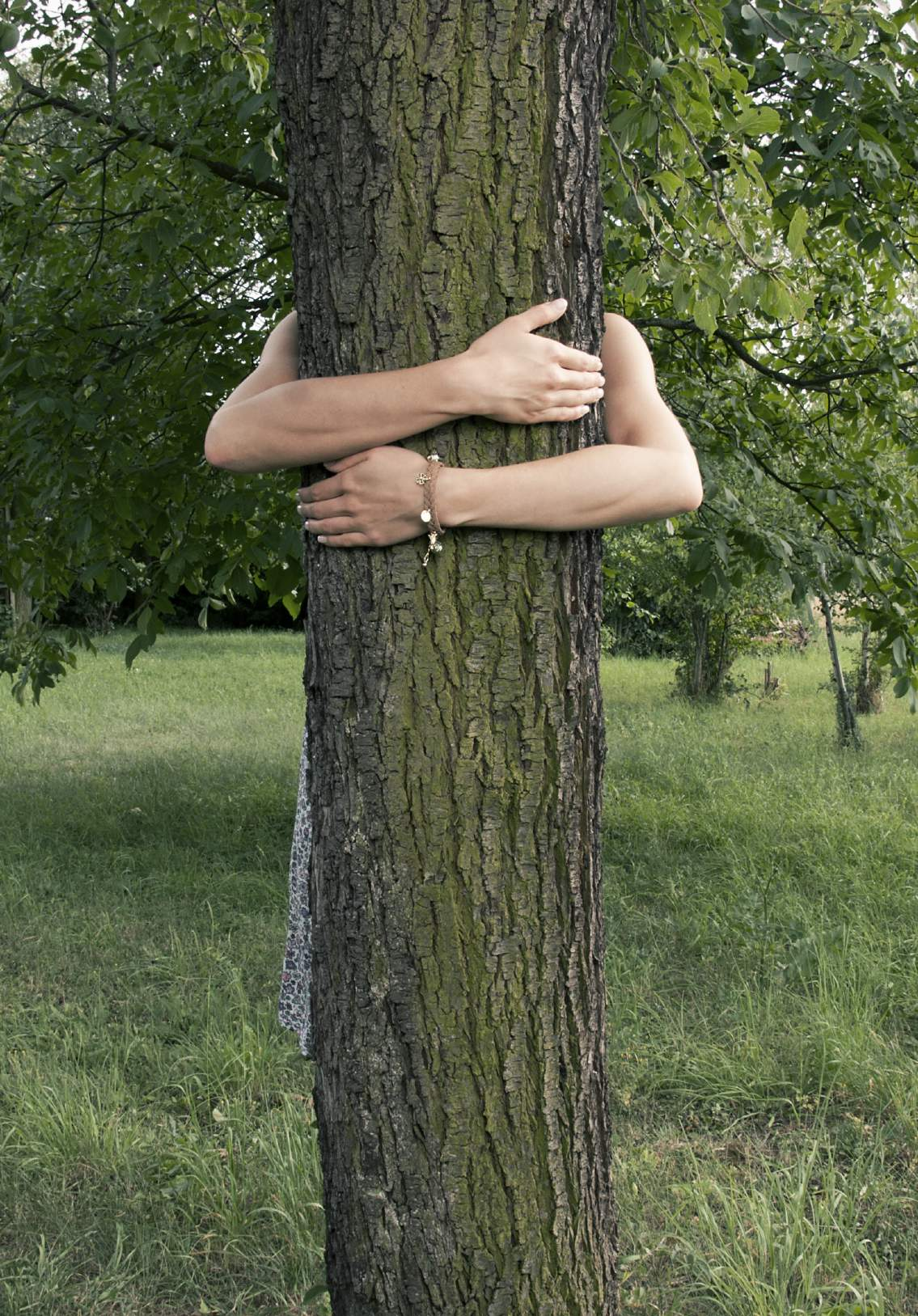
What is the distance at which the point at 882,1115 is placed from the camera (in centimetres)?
335

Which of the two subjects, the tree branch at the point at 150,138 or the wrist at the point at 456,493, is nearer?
the wrist at the point at 456,493

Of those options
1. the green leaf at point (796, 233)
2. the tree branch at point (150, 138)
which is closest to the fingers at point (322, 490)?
the green leaf at point (796, 233)

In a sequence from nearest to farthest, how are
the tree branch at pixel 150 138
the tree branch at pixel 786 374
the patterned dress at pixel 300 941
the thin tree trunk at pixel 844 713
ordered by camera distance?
the patterned dress at pixel 300 941
the tree branch at pixel 150 138
the tree branch at pixel 786 374
the thin tree trunk at pixel 844 713

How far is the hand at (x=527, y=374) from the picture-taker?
4.91 feet

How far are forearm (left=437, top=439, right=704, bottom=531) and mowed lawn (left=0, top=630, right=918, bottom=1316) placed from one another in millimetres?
1512

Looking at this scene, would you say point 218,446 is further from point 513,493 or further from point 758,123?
point 758,123

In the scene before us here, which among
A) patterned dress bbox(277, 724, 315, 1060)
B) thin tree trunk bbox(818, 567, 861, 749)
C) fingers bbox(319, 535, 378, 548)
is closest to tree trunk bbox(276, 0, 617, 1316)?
fingers bbox(319, 535, 378, 548)

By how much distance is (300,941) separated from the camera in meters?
2.18

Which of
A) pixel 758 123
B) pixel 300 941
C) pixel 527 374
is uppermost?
pixel 758 123

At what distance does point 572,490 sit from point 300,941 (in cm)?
106

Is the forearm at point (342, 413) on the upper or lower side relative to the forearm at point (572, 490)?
upper

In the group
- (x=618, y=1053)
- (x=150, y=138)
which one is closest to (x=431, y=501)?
(x=618, y=1053)

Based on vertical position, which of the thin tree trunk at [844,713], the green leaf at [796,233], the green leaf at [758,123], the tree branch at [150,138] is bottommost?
the thin tree trunk at [844,713]

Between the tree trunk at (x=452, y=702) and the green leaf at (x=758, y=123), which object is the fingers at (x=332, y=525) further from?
the green leaf at (x=758, y=123)
